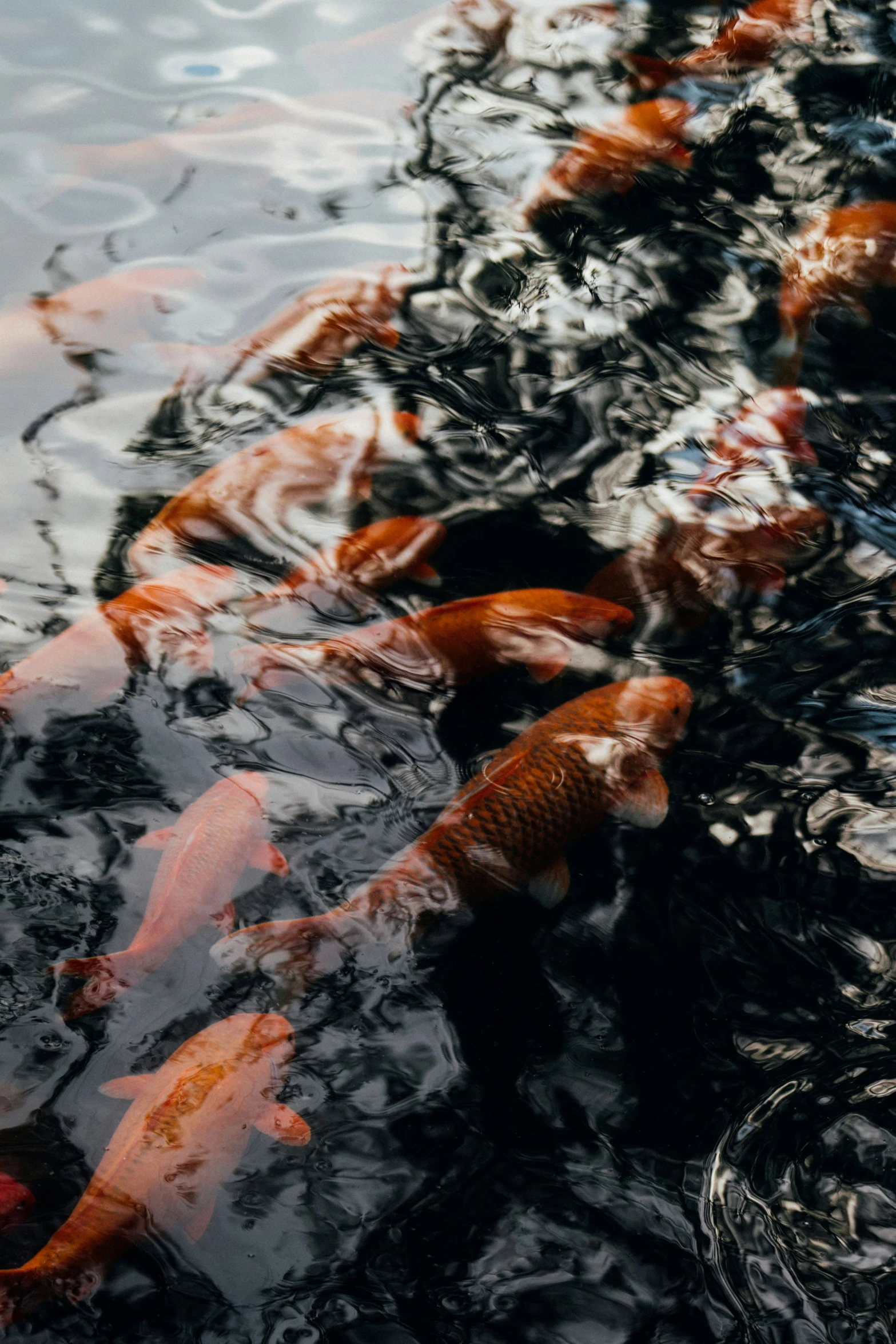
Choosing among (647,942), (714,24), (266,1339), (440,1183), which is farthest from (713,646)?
(714,24)

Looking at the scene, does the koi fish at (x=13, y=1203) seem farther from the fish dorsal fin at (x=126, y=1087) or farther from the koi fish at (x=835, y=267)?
the koi fish at (x=835, y=267)

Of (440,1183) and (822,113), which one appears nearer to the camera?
(440,1183)

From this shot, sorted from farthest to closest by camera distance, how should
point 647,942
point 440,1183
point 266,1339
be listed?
point 647,942 < point 440,1183 < point 266,1339

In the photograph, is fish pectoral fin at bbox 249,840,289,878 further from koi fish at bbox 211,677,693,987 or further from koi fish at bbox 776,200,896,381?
koi fish at bbox 776,200,896,381

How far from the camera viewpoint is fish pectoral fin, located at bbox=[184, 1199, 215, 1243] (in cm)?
196

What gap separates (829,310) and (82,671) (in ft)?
9.85

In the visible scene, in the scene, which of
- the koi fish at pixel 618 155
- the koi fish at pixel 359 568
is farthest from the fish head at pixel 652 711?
the koi fish at pixel 618 155

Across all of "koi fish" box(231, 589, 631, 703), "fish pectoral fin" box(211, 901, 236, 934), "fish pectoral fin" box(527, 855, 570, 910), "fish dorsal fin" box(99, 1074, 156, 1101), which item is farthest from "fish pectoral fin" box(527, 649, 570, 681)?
"fish dorsal fin" box(99, 1074, 156, 1101)

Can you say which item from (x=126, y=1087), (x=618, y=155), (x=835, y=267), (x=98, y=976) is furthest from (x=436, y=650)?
(x=618, y=155)

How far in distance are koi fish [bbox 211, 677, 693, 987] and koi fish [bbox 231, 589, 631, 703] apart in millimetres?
257

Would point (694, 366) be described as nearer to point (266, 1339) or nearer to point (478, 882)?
point (478, 882)

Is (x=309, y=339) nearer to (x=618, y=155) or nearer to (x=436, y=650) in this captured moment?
(x=436, y=650)

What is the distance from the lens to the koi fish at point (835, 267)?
3941 mm

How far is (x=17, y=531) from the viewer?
3178 millimetres
